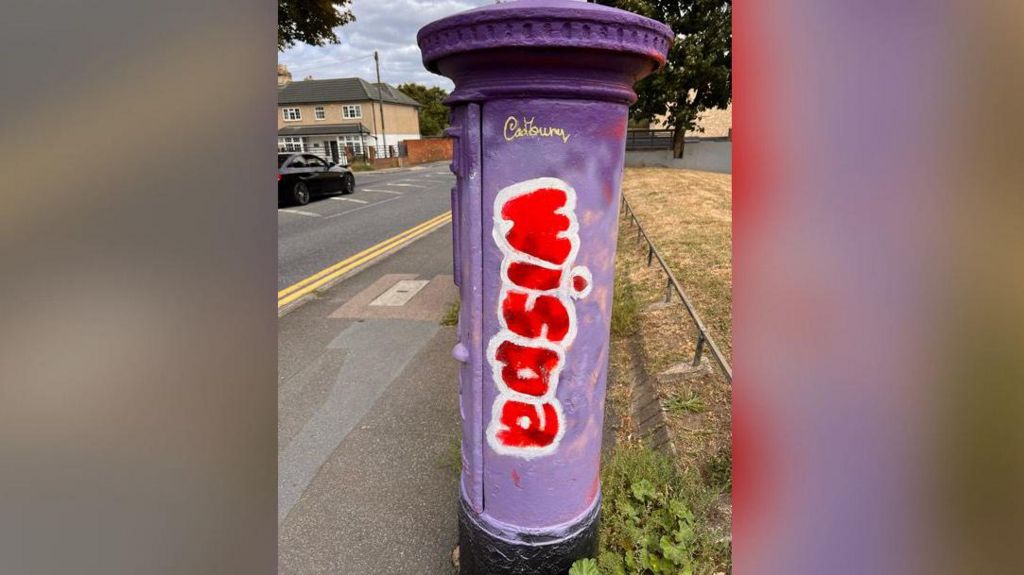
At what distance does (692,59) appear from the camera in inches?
831

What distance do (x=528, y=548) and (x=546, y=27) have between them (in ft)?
6.10

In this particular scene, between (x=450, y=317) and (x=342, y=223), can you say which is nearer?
(x=450, y=317)

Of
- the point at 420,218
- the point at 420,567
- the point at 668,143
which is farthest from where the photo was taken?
the point at 668,143

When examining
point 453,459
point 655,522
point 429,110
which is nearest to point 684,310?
point 453,459

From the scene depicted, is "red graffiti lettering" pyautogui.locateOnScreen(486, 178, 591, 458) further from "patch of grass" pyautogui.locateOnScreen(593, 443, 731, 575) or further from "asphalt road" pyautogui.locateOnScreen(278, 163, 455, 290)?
"asphalt road" pyautogui.locateOnScreen(278, 163, 455, 290)

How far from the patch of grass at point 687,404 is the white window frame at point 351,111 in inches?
2052

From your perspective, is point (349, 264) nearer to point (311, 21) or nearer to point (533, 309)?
point (533, 309)

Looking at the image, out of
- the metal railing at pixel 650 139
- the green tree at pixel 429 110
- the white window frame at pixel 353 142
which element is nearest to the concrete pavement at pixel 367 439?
the metal railing at pixel 650 139

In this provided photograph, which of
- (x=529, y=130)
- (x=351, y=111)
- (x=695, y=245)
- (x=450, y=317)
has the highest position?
(x=351, y=111)

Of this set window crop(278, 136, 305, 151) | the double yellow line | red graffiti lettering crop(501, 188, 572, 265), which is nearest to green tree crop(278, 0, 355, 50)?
the double yellow line
